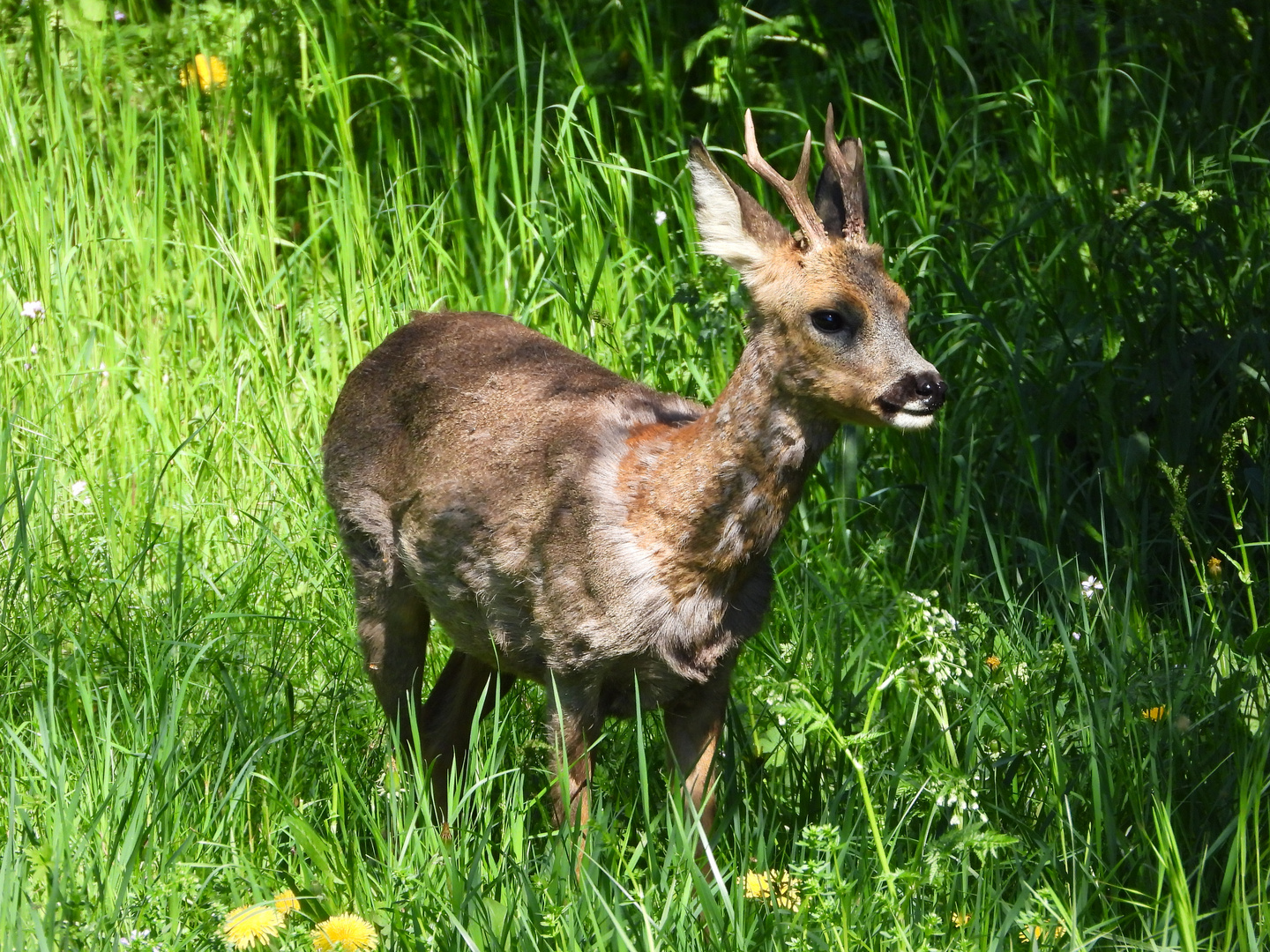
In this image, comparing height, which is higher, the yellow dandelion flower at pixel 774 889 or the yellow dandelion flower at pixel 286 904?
the yellow dandelion flower at pixel 286 904

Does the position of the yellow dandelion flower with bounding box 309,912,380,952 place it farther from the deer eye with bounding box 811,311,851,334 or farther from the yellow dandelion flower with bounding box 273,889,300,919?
the deer eye with bounding box 811,311,851,334

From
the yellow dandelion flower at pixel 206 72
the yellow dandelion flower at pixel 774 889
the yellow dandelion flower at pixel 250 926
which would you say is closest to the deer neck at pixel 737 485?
the yellow dandelion flower at pixel 774 889

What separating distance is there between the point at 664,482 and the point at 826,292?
Answer: 0.56 metres

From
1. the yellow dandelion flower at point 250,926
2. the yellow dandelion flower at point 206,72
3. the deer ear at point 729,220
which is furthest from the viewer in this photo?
the yellow dandelion flower at point 206,72

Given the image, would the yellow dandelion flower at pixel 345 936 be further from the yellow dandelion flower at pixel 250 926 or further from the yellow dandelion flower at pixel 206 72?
the yellow dandelion flower at pixel 206 72

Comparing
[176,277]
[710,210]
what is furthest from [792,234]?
[176,277]

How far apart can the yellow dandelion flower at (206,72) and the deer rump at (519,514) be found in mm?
2464

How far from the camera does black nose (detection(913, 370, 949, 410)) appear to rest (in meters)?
3.38

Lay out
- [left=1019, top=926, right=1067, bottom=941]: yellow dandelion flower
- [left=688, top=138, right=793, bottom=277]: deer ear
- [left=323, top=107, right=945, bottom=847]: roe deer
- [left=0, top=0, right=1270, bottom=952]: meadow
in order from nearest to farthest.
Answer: [left=1019, top=926, right=1067, bottom=941]: yellow dandelion flower → [left=0, top=0, right=1270, bottom=952]: meadow → [left=323, top=107, right=945, bottom=847]: roe deer → [left=688, top=138, right=793, bottom=277]: deer ear

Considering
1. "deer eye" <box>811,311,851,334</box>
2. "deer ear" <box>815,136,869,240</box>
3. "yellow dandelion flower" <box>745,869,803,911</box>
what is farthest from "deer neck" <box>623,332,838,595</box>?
"yellow dandelion flower" <box>745,869,803,911</box>

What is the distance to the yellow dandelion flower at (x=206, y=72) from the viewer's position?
6.52m

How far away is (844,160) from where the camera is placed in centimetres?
372

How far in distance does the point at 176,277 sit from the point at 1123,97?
11.9 ft

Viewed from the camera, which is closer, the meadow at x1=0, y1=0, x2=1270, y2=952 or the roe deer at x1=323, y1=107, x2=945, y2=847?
the meadow at x1=0, y1=0, x2=1270, y2=952
